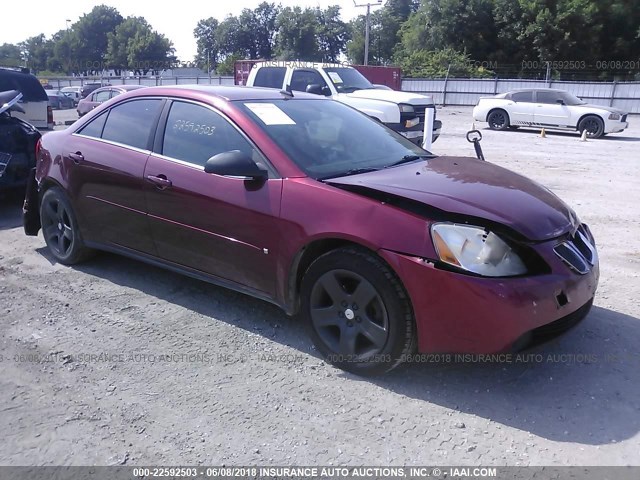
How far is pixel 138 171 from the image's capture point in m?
4.21

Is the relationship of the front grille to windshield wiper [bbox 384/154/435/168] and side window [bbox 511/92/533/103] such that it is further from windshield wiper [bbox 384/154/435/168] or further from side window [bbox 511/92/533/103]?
side window [bbox 511/92/533/103]

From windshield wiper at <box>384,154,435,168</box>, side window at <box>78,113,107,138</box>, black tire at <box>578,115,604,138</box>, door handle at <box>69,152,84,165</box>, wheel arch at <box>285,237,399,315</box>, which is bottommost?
black tire at <box>578,115,604,138</box>

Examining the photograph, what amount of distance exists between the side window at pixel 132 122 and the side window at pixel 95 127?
0.23 feet

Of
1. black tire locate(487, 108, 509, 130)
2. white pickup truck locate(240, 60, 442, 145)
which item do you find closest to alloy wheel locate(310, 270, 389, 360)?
white pickup truck locate(240, 60, 442, 145)

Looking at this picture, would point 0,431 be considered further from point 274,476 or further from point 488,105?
point 488,105

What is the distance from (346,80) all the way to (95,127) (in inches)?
342

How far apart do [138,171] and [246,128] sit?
1.01 meters

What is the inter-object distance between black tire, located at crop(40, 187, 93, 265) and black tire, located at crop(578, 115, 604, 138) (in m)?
16.6

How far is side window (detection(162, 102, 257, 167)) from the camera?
3817mm

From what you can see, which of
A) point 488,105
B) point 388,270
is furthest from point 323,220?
point 488,105

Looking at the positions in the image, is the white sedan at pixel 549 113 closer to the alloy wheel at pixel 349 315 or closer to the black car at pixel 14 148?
the black car at pixel 14 148

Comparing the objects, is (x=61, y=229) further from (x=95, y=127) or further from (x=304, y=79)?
(x=304, y=79)

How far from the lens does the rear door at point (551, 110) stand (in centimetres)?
1808

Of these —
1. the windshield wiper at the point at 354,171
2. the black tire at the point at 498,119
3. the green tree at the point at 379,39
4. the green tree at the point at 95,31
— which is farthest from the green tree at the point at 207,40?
the windshield wiper at the point at 354,171
